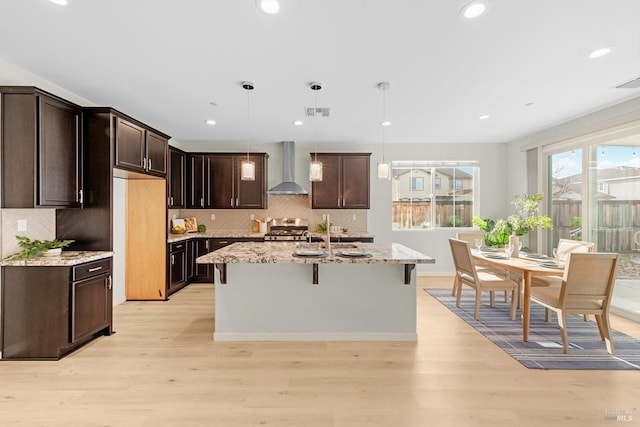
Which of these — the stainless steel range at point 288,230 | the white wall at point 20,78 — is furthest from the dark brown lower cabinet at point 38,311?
the stainless steel range at point 288,230

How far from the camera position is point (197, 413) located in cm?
200

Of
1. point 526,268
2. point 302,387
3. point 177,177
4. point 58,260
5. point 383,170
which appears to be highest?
point 177,177

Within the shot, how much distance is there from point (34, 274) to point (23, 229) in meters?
0.51

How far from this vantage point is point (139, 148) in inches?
146

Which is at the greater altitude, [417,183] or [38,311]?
[417,183]

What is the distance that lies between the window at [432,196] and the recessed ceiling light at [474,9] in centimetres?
412

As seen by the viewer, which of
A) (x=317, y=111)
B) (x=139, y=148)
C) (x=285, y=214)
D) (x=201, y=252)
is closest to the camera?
(x=139, y=148)

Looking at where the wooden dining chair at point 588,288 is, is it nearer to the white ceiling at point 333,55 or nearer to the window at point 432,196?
Answer: the white ceiling at point 333,55

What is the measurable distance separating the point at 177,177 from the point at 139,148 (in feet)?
5.11

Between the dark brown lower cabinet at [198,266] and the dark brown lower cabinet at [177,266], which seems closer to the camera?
the dark brown lower cabinet at [177,266]

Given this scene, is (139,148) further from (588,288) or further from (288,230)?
(588,288)

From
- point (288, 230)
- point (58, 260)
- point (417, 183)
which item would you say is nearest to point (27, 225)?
point (58, 260)

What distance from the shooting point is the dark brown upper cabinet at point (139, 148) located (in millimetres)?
3348

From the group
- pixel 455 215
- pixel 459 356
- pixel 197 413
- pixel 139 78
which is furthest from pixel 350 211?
pixel 197 413
